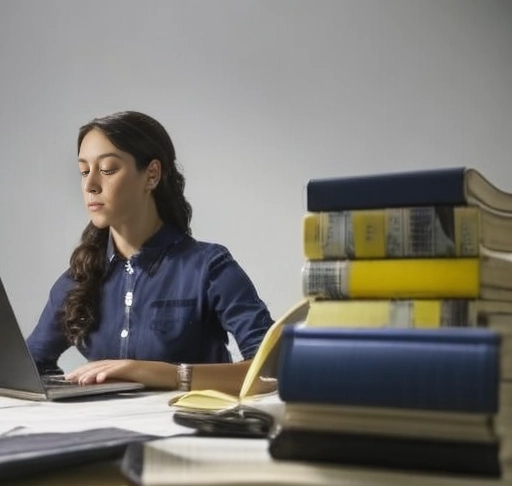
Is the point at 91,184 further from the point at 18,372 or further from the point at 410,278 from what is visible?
the point at 410,278

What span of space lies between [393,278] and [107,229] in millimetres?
1262

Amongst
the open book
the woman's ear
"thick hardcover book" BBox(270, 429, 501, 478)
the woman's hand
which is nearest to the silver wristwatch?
the woman's hand

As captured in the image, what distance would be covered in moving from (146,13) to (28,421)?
1.81 metres

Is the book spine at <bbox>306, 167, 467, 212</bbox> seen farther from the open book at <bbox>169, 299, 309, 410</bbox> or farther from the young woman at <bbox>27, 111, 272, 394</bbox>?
the young woman at <bbox>27, 111, 272, 394</bbox>

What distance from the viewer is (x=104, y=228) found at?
5.70ft

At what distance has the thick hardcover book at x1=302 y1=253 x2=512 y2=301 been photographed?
0.54m

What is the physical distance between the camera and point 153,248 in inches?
64.7

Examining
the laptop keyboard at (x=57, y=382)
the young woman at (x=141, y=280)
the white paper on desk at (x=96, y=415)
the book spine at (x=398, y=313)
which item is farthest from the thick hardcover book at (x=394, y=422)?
the young woman at (x=141, y=280)

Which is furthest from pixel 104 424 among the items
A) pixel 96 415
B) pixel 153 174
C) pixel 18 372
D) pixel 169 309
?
pixel 153 174

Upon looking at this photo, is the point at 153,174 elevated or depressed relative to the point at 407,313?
elevated

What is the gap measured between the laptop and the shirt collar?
1.91 feet

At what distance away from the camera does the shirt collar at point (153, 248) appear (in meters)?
1.63

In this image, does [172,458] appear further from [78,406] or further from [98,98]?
[98,98]

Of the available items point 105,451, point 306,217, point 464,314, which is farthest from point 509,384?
point 105,451
